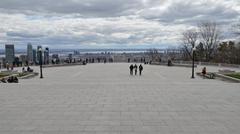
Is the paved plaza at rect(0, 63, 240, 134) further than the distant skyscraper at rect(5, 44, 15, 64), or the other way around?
the distant skyscraper at rect(5, 44, 15, 64)

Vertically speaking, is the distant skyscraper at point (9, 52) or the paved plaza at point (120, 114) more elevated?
the distant skyscraper at point (9, 52)

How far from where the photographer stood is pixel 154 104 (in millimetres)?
10078

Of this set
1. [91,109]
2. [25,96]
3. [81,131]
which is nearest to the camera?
[81,131]

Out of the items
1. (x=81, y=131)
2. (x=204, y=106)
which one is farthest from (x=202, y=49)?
(x=81, y=131)

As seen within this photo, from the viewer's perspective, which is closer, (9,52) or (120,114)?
(120,114)

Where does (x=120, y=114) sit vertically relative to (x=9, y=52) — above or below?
below

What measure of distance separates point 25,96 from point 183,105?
6957mm

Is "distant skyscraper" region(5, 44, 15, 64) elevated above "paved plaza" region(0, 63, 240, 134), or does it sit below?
above

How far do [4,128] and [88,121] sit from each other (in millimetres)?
2248

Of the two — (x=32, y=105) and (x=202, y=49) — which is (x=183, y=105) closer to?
(x=32, y=105)

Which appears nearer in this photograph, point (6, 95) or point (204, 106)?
point (204, 106)

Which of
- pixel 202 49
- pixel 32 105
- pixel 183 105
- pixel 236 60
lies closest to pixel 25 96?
pixel 32 105

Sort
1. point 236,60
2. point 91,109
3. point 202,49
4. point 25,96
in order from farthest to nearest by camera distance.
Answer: point 202,49
point 236,60
point 25,96
point 91,109

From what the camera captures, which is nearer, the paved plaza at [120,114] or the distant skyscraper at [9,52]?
the paved plaza at [120,114]
